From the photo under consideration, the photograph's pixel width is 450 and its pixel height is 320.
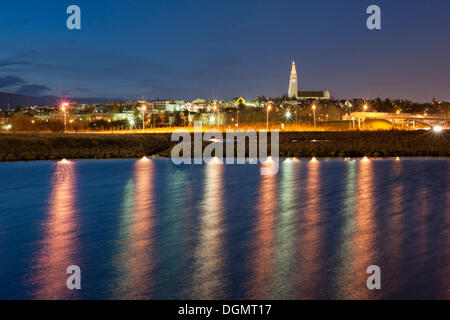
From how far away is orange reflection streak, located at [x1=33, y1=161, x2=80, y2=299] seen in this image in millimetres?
9305

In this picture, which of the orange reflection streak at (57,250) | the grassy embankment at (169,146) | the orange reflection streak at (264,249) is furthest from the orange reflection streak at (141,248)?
the grassy embankment at (169,146)

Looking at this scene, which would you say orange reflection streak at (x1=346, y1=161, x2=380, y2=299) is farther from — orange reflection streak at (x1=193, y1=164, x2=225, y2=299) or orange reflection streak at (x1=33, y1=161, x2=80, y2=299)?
orange reflection streak at (x1=33, y1=161, x2=80, y2=299)

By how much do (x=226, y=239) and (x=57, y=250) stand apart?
4.08m

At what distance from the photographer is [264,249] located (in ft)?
38.8

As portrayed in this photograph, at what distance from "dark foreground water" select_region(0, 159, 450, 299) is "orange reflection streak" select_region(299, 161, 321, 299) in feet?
0.10

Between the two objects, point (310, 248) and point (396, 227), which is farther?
point (396, 227)

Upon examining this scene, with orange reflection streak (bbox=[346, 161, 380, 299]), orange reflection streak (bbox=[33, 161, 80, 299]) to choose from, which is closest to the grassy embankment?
orange reflection streak (bbox=[346, 161, 380, 299])

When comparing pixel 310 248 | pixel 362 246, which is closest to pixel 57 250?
pixel 310 248

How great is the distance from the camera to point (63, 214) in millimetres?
16812

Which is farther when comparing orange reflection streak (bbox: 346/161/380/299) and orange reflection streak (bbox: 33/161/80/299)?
orange reflection streak (bbox: 33/161/80/299)

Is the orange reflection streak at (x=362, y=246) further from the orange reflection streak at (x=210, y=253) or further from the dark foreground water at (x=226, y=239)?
the orange reflection streak at (x=210, y=253)

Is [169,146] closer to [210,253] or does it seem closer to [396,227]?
[396,227]

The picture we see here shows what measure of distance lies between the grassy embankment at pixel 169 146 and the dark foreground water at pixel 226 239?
2282 cm
